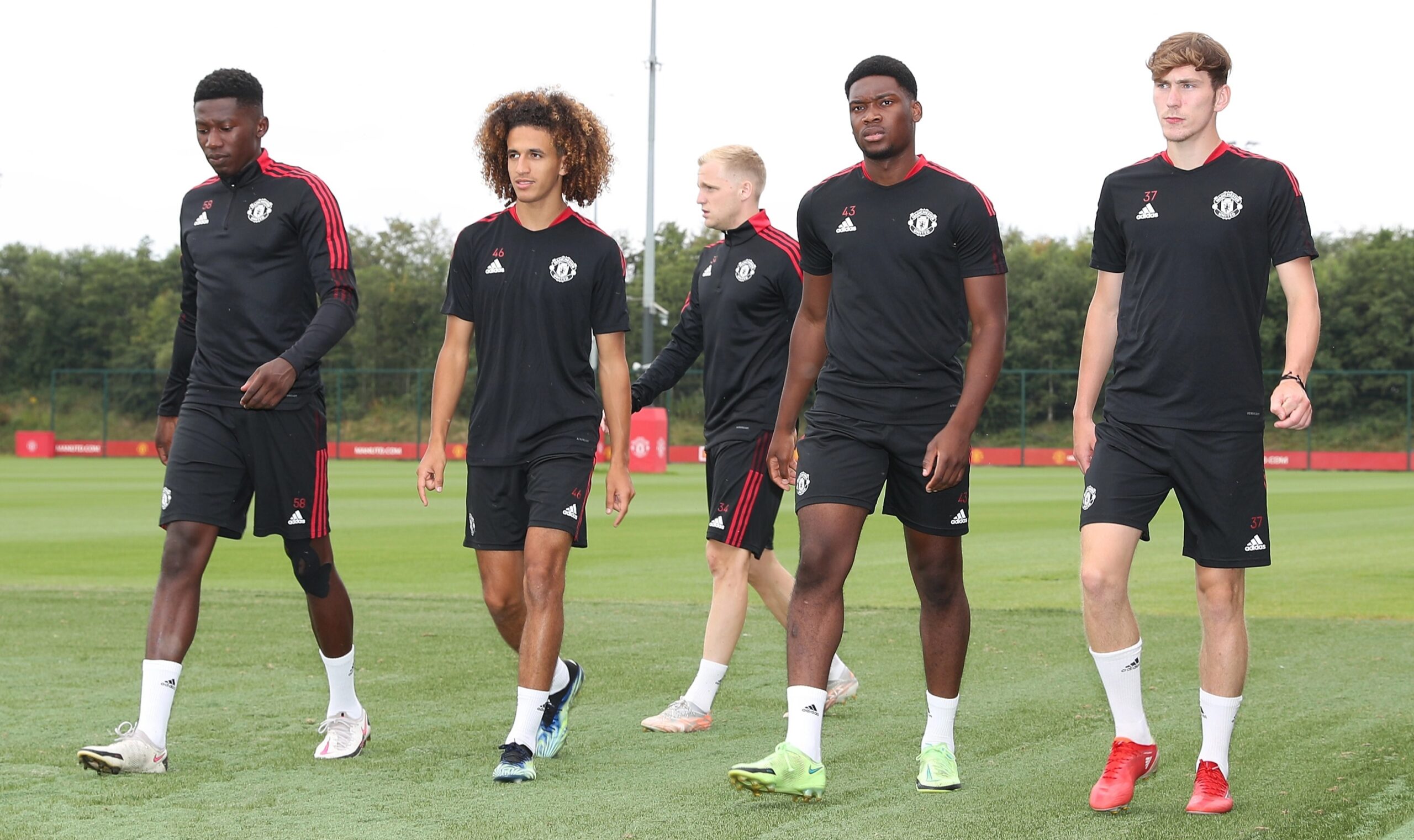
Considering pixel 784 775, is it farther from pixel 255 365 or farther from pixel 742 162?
pixel 742 162

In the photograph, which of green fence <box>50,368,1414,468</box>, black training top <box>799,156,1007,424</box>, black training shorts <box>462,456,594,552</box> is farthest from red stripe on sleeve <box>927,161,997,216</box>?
green fence <box>50,368,1414,468</box>

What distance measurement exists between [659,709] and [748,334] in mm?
1604

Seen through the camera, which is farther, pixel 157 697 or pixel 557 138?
pixel 557 138

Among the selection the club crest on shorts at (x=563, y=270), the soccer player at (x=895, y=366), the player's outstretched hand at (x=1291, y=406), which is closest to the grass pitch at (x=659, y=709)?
the soccer player at (x=895, y=366)

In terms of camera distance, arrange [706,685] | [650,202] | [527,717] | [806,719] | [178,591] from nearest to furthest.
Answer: [806,719], [527,717], [178,591], [706,685], [650,202]

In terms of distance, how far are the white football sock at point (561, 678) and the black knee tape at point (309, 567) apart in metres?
0.88

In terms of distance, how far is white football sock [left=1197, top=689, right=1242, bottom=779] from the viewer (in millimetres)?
4820

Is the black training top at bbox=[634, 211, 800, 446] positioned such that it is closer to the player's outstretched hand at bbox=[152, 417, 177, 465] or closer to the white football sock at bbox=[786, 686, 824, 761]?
the player's outstretched hand at bbox=[152, 417, 177, 465]

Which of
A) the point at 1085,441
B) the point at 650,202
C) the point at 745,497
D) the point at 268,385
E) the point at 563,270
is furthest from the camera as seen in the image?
the point at 650,202

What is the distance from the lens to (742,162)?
7.02 m

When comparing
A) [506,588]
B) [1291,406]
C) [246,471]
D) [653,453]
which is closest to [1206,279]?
[1291,406]

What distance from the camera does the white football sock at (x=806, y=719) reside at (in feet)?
15.8

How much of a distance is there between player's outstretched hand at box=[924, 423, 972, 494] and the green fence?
133ft

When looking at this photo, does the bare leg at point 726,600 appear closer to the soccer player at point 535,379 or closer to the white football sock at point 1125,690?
the soccer player at point 535,379
